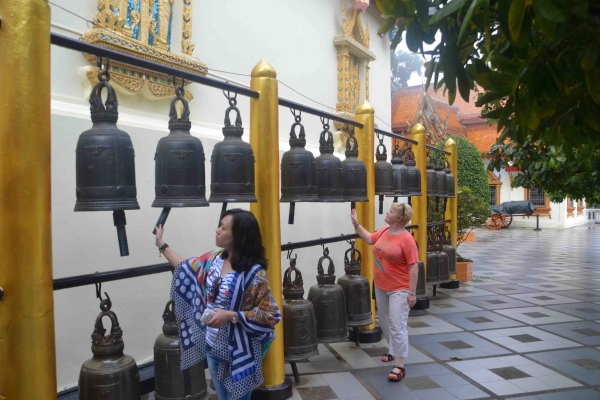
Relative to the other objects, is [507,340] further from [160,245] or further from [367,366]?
[160,245]

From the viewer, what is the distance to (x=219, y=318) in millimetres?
2641

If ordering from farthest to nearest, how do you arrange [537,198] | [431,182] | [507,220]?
1. [537,198]
2. [507,220]
3. [431,182]

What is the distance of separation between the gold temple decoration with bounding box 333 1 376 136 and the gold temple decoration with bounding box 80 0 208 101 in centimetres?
349

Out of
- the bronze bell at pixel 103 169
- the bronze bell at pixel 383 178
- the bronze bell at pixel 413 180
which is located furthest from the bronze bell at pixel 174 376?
the bronze bell at pixel 413 180

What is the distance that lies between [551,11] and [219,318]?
2045 mm

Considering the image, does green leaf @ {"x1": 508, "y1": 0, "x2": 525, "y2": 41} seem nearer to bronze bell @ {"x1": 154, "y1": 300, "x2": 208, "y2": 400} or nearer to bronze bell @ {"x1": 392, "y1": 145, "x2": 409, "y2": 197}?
bronze bell @ {"x1": 154, "y1": 300, "x2": 208, "y2": 400}

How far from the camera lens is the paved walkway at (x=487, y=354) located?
4305 millimetres

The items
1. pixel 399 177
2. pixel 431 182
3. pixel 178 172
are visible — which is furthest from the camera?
pixel 431 182

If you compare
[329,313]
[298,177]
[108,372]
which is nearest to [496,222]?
[329,313]

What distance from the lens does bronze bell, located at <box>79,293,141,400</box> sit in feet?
8.39

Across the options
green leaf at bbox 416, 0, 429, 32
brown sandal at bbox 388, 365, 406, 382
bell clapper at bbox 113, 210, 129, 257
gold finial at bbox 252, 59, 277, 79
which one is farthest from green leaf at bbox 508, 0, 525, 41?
brown sandal at bbox 388, 365, 406, 382

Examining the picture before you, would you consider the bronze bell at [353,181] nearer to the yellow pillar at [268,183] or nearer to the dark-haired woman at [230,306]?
the yellow pillar at [268,183]

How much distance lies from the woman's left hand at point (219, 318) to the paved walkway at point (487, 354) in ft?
5.90

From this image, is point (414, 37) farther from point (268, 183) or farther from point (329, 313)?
point (329, 313)
